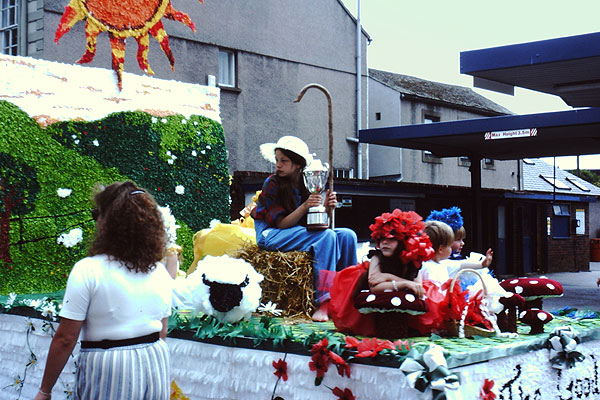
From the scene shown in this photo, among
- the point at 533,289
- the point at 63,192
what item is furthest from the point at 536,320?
the point at 63,192

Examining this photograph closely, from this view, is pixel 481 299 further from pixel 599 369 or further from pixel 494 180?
pixel 494 180

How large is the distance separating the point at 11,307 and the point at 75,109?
2.41 m

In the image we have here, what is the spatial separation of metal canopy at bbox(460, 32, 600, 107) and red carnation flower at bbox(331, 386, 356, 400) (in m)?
5.17

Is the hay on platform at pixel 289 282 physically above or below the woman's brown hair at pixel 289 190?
below

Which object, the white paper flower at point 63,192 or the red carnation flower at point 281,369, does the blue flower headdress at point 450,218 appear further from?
the white paper flower at point 63,192

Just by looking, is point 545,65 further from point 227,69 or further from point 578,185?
point 578,185

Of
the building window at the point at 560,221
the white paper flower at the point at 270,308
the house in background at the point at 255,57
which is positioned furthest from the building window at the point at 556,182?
the white paper flower at the point at 270,308

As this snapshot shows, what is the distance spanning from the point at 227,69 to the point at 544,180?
18.6 m

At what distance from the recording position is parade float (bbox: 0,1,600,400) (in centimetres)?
373

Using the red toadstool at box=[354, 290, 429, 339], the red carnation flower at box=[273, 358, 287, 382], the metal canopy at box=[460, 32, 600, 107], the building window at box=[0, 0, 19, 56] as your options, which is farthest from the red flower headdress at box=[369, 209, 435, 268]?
the building window at box=[0, 0, 19, 56]

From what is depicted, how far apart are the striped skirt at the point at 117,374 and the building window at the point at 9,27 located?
14.2 meters

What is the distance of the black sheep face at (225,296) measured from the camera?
184 inches

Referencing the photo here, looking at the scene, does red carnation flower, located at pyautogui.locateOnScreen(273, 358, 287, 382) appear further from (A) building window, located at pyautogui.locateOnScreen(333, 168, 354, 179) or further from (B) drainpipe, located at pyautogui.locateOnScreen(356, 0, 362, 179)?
(B) drainpipe, located at pyautogui.locateOnScreen(356, 0, 362, 179)

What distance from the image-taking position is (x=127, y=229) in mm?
3287
